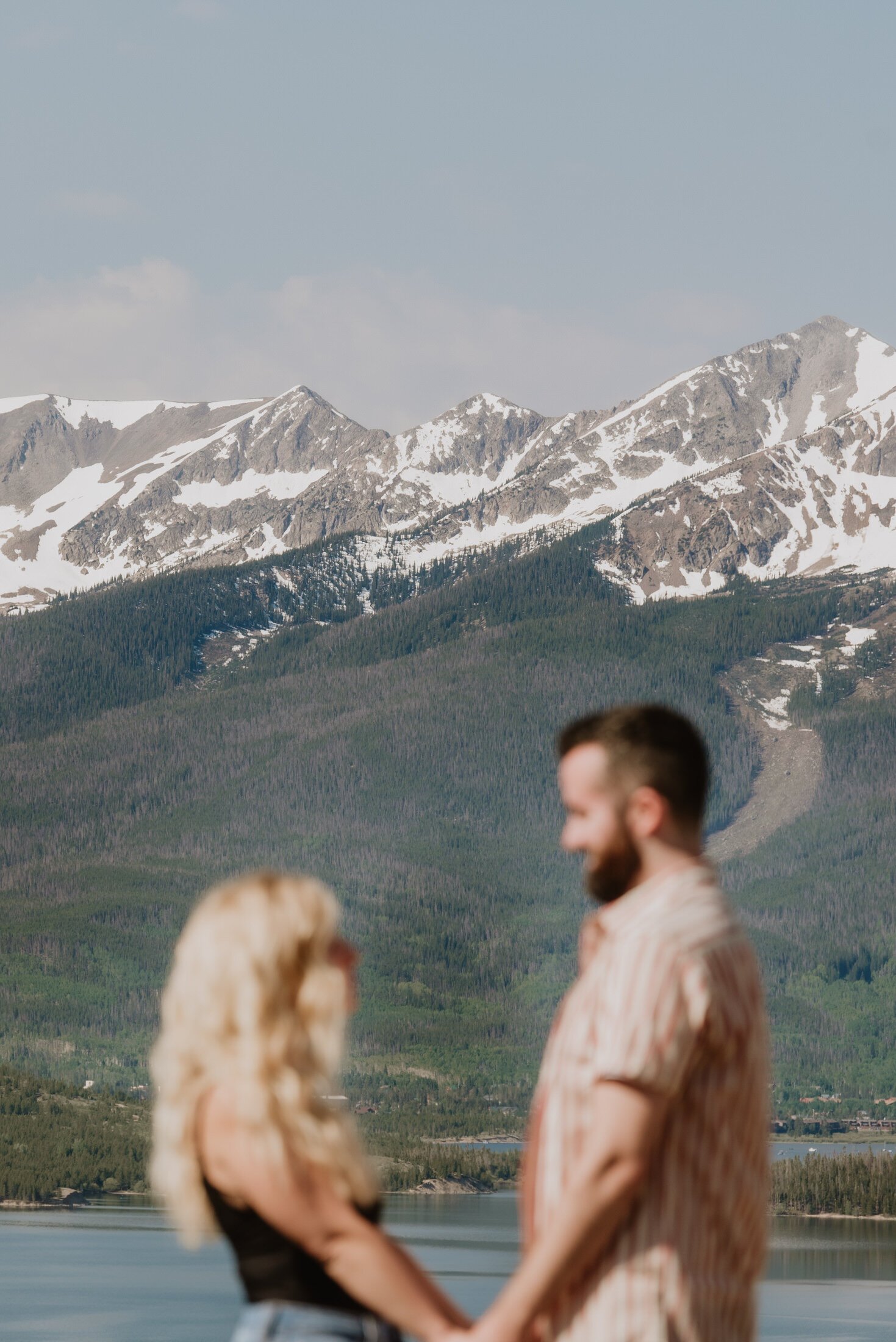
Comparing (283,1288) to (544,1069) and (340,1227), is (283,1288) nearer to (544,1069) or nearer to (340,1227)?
(340,1227)

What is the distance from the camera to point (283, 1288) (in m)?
7.77

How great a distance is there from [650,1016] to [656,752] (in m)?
1.09

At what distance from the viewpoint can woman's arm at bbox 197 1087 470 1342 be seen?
7.59 m

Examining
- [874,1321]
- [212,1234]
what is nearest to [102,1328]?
[874,1321]

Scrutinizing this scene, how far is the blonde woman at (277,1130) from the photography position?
7.63 m

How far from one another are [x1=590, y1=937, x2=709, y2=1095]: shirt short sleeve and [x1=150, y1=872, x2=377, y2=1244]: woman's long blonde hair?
0.99 m

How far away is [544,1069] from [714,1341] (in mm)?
1177

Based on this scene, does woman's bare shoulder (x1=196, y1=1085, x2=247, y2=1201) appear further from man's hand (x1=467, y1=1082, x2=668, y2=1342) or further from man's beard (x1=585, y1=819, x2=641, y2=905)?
man's beard (x1=585, y1=819, x2=641, y2=905)

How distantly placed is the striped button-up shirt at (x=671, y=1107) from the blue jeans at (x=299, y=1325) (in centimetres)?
77

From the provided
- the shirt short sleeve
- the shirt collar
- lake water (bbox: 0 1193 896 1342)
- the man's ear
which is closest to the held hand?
the shirt short sleeve

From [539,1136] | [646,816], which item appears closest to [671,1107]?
[539,1136]

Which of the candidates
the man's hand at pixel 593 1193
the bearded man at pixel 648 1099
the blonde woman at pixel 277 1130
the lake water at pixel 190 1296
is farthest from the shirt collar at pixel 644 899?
the lake water at pixel 190 1296

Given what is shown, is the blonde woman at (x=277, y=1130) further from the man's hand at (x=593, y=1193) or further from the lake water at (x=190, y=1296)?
the lake water at (x=190, y=1296)

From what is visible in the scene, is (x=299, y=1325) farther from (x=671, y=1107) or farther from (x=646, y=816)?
(x=646, y=816)
